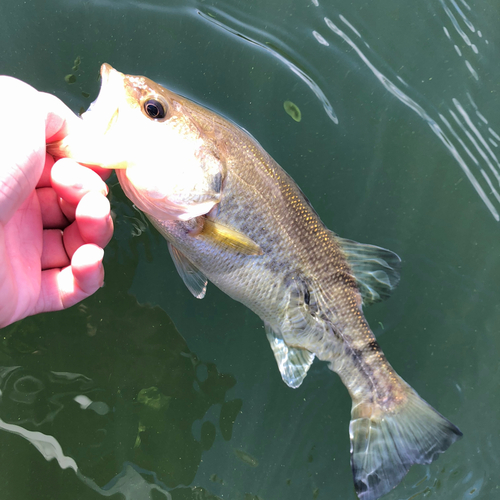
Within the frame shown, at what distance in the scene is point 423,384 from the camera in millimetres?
1927

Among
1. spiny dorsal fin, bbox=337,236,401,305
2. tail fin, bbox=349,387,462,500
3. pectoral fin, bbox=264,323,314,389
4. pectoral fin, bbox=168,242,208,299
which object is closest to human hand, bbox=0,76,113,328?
pectoral fin, bbox=168,242,208,299

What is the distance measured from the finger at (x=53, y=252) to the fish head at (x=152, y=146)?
0.96ft

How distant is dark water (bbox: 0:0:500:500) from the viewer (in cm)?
173

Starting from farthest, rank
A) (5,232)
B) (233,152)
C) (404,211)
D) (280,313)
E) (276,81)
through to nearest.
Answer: (404,211), (276,81), (280,313), (233,152), (5,232)

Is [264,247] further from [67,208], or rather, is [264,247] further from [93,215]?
[67,208]

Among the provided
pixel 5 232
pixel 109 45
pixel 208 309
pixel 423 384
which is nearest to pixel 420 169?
pixel 423 384

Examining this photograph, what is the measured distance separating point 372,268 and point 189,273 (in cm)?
72

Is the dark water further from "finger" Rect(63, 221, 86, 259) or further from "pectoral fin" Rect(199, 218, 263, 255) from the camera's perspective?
"pectoral fin" Rect(199, 218, 263, 255)

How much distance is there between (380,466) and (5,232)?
1.59 metres

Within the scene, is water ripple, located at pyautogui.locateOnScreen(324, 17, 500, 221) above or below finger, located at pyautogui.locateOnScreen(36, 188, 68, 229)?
above

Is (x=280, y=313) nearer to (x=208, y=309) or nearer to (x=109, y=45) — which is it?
(x=208, y=309)

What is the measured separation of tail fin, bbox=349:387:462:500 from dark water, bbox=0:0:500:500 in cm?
34

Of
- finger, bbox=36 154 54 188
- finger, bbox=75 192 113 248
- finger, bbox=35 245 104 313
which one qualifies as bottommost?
finger, bbox=35 245 104 313

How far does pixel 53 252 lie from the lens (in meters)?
1.33
